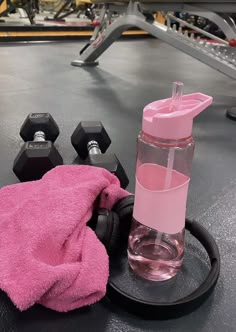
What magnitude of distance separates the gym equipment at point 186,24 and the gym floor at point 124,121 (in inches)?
9.0

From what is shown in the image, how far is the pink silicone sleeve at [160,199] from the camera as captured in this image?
511mm

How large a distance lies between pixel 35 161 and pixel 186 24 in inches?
56.3

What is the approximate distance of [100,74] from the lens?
2.43m

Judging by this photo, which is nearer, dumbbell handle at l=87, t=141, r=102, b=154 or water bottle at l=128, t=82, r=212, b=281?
water bottle at l=128, t=82, r=212, b=281

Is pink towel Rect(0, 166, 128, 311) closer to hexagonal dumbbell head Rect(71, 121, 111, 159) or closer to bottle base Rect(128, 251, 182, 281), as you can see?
bottle base Rect(128, 251, 182, 281)

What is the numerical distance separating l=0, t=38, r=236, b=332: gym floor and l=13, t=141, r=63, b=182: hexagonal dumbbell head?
9 cm

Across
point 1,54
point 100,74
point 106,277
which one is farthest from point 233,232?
point 1,54

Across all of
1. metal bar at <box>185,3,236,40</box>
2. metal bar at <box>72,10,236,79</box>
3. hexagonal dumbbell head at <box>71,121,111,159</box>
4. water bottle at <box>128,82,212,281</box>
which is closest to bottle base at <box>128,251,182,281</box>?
water bottle at <box>128,82,212,281</box>

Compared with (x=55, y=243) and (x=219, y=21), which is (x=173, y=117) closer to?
(x=55, y=243)

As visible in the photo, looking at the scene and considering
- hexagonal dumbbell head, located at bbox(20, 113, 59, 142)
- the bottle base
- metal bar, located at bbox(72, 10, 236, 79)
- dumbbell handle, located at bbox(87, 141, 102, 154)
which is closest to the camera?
the bottle base

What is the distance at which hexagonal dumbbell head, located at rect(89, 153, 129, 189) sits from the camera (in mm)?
788

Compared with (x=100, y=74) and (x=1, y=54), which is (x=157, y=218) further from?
(x=1, y=54)

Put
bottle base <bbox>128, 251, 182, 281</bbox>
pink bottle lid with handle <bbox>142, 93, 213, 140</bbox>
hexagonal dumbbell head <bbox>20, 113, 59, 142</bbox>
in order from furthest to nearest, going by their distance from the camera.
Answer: hexagonal dumbbell head <bbox>20, 113, 59, 142</bbox>, bottle base <bbox>128, 251, 182, 281</bbox>, pink bottle lid with handle <bbox>142, 93, 213, 140</bbox>

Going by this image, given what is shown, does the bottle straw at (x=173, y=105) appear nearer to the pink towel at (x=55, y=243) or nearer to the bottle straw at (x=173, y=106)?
the bottle straw at (x=173, y=106)
